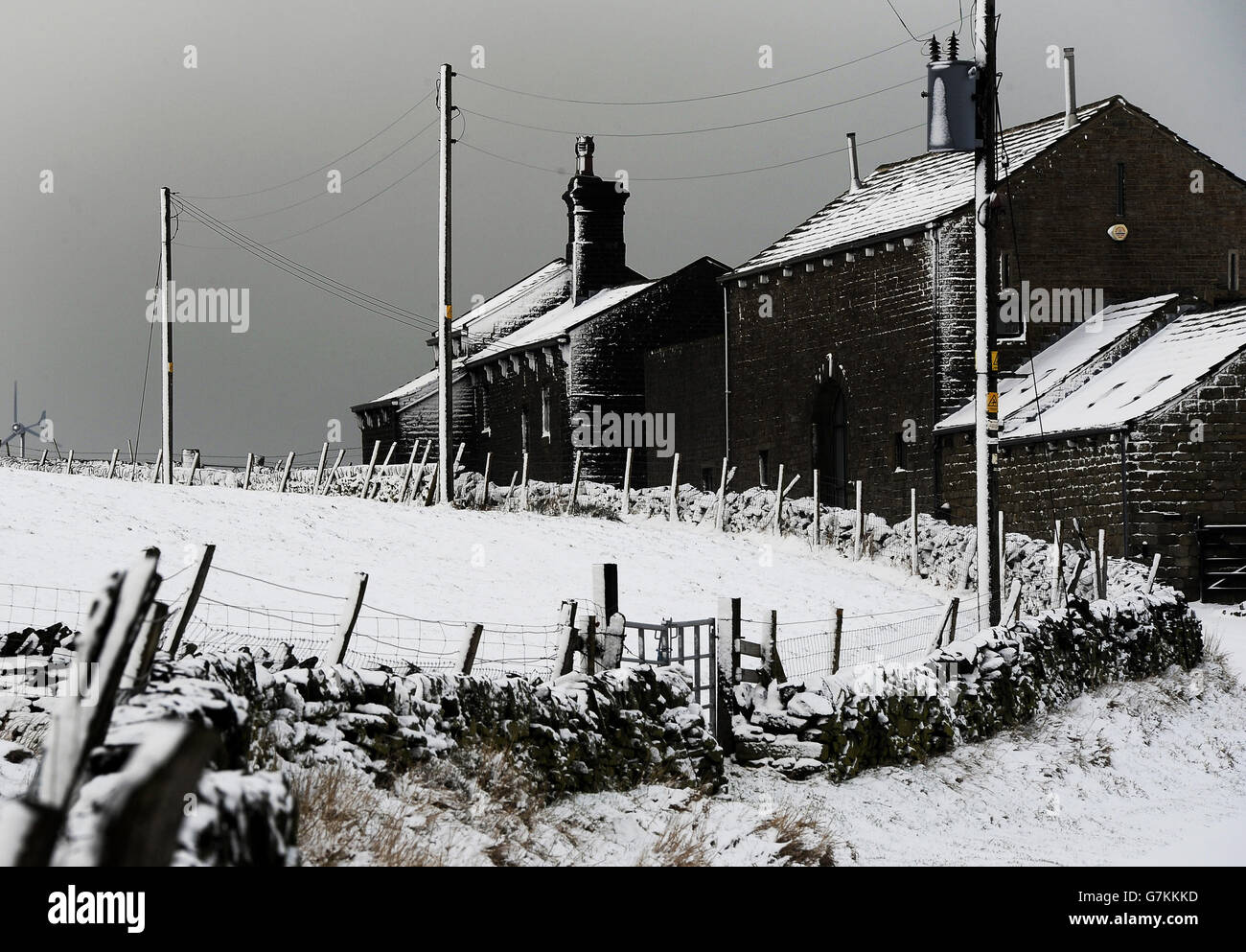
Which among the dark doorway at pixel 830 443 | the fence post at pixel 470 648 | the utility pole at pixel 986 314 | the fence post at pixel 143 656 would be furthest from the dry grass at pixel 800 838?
the dark doorway at pixel 830 443

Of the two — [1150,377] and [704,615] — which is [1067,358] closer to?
[1150,377]

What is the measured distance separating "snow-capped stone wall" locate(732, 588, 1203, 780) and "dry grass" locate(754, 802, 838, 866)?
6.61 feet

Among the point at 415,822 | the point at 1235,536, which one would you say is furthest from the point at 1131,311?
the point at 415,822

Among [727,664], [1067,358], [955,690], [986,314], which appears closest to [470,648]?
[727,664]

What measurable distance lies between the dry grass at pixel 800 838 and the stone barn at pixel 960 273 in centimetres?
2303

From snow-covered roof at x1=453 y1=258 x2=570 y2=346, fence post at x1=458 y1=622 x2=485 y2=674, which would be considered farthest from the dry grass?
snow-covered roof at x1=453 y1=258 x2=570 y2=346

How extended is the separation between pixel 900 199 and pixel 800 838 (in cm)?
3171

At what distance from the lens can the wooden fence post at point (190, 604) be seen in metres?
10.2

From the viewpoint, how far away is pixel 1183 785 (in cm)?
1539

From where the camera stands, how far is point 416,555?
28266 mm

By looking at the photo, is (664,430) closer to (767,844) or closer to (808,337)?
(808,337)

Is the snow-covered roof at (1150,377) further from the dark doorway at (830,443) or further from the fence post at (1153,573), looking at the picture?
the dark doorway at (830,443)

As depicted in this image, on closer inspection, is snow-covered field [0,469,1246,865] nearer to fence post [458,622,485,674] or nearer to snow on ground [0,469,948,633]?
snow on ground [0,469,948,633]

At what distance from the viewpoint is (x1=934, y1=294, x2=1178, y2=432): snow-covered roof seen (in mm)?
33406
